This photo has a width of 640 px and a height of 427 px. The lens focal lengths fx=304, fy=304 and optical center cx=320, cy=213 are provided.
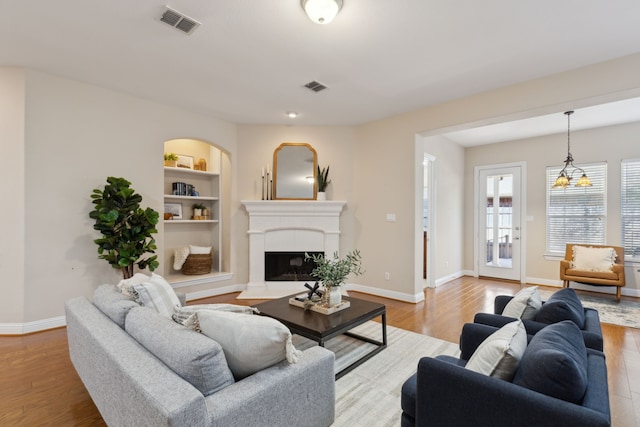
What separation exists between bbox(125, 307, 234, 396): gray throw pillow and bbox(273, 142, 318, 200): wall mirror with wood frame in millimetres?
3778

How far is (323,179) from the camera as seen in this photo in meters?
5.16

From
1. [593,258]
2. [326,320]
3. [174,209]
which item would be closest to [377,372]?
[326,320]

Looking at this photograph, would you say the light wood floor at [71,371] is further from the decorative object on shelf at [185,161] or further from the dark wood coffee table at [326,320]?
the decorative object on shelf at [185,161]

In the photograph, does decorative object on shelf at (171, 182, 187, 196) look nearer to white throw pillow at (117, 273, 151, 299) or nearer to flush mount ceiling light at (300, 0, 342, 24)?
white throw pillow at (117, 273, 151, 299)

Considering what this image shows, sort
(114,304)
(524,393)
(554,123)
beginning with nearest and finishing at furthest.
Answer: (524,393) → (114,304) → (554,123)

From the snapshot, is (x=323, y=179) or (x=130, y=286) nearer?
(x=130, y=286)

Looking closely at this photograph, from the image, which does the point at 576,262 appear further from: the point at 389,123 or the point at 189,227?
the point at 189,227

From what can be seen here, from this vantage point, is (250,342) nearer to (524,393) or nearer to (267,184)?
(524,393)

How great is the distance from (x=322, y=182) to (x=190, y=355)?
4119 mm

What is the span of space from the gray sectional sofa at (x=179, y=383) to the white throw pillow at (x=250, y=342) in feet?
0.18

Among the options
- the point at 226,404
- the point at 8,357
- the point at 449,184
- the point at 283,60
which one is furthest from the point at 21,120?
the point at 449,184

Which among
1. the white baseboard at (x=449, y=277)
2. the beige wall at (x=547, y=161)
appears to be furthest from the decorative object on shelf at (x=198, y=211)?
the beige wall at (x=547, y=161)

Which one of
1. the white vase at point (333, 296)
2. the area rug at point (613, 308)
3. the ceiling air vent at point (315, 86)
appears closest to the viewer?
the white vase at point (333, 296)

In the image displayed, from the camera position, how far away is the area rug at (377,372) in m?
1.95
